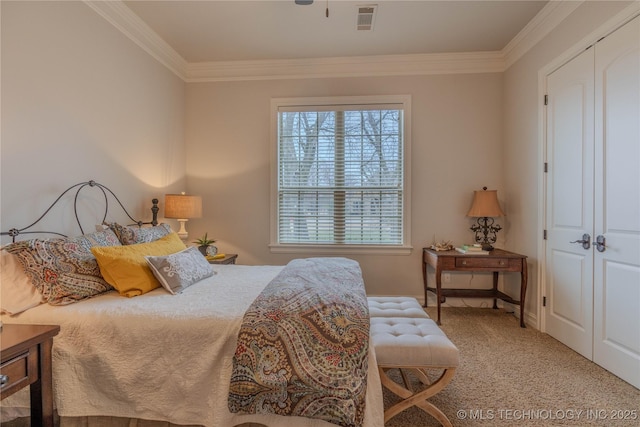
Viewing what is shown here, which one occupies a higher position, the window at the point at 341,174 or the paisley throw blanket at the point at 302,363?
the window at the point at 341,174

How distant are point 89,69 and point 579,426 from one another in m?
4.01

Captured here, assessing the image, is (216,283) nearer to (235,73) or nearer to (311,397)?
(311,397)

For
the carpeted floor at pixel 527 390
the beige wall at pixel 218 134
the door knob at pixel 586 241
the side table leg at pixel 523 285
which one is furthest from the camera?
the side table leg at pixel 523 285

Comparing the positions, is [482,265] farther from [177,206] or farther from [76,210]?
[76,210]

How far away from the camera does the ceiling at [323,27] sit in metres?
2.61

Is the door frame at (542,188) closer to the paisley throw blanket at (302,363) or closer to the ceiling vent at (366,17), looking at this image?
the ceiling vent at (366,17)

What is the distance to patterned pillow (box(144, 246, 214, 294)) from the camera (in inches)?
70.8

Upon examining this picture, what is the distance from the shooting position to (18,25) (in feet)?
5.98

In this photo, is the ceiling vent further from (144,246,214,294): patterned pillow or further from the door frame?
(144,246,214,294): patterned pillow

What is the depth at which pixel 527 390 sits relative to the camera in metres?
1.92

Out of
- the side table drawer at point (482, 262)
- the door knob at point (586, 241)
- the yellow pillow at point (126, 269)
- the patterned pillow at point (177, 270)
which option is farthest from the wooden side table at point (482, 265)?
the yellow pillow at point (126, 269)

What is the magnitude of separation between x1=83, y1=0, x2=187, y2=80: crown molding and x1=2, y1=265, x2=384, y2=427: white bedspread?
7.97 feet

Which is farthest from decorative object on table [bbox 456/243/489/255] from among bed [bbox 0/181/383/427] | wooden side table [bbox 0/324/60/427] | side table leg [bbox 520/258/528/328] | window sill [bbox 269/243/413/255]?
wooden side table [bbox 0/324/60/427]

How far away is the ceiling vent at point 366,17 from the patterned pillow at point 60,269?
2.83 m
